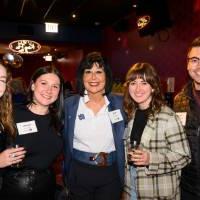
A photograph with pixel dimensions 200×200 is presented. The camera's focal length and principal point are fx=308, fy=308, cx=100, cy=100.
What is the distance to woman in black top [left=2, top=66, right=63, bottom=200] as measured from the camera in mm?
2193

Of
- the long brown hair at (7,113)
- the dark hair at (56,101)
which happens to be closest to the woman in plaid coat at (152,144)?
the dark hair at (56,101)

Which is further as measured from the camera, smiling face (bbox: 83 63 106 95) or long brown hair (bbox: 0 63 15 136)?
smiling face (bbox: 83 63 106 95)

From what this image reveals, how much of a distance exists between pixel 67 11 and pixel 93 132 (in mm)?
6822

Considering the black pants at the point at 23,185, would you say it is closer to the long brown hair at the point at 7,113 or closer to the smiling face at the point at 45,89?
the long brown hair at the point at 7,113

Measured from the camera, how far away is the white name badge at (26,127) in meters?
2.31

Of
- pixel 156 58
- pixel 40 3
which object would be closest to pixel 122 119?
pixel 156 58

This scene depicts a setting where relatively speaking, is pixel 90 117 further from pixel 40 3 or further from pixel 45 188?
pixel 40 3

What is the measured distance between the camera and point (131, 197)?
7.78 ft

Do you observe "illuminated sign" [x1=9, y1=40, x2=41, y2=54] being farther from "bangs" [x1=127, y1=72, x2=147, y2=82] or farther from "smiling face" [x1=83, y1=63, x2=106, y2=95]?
"bangs" [x1=127, y1=72, x2=147, y2=82]

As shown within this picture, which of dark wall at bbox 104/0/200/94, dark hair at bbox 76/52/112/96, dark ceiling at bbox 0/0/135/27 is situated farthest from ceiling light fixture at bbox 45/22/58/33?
dark hair at bbox 76/52/112/96

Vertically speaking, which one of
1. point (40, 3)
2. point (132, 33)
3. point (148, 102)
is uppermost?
point (40, 3)

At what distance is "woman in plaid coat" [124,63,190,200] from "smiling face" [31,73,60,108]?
0.61 meters

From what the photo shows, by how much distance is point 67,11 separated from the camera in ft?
28.7

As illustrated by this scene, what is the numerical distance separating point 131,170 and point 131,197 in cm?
21
